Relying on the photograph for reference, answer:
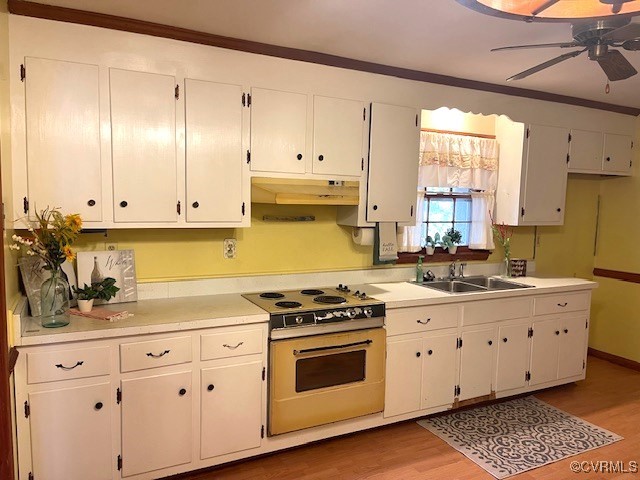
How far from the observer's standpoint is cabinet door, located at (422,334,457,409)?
324cm

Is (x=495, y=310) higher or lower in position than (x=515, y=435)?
higher

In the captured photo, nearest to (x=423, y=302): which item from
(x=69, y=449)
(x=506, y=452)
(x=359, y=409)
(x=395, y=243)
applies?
(x=395, y=243)

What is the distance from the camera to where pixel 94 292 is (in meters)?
2.55

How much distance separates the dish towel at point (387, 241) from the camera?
345cm

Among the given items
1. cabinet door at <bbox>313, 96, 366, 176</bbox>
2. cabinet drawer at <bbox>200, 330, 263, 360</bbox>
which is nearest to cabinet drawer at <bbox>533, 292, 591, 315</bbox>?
cabinet door at <bbox>313, 96, 366, 176</bbox>

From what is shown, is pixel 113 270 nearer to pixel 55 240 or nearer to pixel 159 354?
pixel 55 240

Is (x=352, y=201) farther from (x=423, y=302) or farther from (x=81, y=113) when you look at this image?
(x=81, y=113)

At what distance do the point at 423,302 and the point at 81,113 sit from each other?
92.4 inches

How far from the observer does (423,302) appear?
10.4ft

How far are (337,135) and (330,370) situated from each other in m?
1.52

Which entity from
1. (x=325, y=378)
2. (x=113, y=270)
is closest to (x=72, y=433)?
(x=113, y=270)

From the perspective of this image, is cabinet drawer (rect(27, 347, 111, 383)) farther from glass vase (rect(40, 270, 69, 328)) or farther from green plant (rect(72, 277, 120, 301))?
green plant (rect(72, 277, 120, 301))

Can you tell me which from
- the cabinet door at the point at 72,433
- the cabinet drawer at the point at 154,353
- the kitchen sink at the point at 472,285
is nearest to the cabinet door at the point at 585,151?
the kitchen sink at the point at 472,285

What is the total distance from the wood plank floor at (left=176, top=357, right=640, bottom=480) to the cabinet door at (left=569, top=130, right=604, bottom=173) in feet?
6.83
